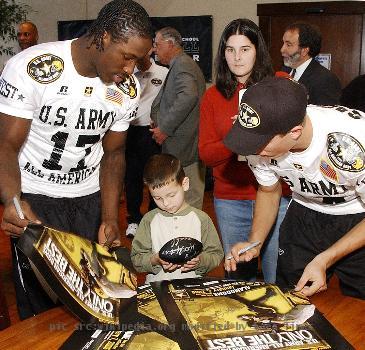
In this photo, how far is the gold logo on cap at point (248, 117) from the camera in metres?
1.46

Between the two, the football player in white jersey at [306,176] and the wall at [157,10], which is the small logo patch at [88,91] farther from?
the wall at [157,10]

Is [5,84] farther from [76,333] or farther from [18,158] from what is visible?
[76,333]

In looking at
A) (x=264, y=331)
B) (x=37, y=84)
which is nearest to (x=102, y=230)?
(x=37, y=84)

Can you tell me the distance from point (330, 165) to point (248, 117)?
0.30 m

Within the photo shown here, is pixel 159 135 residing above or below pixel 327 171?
below

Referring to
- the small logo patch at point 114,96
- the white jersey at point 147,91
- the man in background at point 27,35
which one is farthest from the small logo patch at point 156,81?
the small logo patch at point 114,96

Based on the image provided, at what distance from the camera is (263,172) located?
189 centimetres

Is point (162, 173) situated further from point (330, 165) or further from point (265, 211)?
point (330, 165)

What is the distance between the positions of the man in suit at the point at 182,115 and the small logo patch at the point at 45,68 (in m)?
1.76

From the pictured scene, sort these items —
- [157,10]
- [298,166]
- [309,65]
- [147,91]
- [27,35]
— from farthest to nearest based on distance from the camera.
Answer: [157,10] → [27,35] → [147,91] → [309,65] → [298,166]

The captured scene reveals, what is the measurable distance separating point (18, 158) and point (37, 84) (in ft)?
0.90

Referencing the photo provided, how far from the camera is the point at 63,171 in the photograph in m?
1.98

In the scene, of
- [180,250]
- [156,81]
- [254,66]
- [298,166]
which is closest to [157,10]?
[156,81]

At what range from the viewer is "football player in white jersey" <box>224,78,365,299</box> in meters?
1.47
